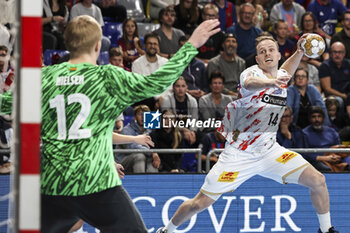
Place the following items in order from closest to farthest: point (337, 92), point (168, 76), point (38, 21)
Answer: point (38, 21), point (168, 76), point (337, 92)

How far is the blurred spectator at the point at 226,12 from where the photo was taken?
474 inches

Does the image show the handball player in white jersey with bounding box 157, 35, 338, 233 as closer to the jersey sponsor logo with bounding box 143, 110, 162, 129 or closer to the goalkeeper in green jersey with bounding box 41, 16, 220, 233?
the jersey sponsor logo with bounding box 143, 110, 162, 129

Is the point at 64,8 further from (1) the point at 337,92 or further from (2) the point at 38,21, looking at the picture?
(2) the point at 38,21

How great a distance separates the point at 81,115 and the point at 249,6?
7254mm

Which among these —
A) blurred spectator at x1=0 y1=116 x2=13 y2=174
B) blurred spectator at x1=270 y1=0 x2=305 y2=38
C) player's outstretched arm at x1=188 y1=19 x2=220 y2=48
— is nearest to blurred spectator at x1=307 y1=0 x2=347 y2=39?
blurred spectator at x1=270 y1=0 x2=305 y2=38

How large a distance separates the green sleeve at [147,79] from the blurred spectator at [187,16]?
7111 millimetres

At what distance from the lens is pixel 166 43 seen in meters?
10.5

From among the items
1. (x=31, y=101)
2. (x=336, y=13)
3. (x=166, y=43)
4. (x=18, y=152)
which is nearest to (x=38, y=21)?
(x=31, y=101)

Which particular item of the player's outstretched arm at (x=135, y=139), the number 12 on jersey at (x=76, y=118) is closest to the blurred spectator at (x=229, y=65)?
the player's outstretched arm at (x=135, y=139)

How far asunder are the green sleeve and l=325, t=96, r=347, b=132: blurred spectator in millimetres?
4857

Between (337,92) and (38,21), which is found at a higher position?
(38,21)

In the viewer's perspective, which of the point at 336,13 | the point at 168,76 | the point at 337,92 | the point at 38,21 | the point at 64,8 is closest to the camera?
the point at 38,21

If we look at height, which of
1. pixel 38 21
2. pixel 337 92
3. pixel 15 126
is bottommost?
pixel 337 92

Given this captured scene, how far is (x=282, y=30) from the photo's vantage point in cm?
1110
